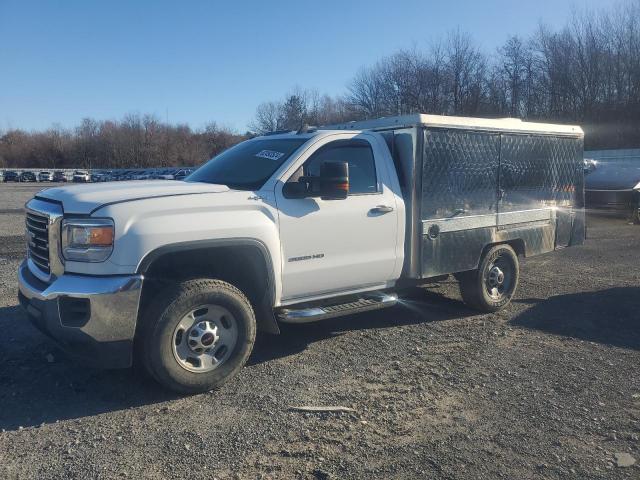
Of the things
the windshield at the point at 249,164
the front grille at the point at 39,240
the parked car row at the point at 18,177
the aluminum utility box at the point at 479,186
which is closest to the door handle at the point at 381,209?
the aluminum utility box at the point at 479,186

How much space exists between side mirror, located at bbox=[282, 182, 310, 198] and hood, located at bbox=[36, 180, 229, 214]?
1.63 ft

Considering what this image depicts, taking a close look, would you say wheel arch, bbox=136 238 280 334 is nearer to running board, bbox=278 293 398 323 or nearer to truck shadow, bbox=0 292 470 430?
A: running board, bbox=278 293 398 323

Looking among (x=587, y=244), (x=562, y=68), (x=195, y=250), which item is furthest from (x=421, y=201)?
(x=562, y=68)

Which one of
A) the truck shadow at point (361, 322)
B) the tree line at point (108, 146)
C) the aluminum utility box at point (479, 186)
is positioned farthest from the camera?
the tree line at point (108, 146)

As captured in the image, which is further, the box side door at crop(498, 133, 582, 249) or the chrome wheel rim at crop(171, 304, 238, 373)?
the box side door at crop(498, 133, 582, 249)

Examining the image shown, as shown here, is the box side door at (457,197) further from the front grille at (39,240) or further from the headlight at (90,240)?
the front grille at (39,240)

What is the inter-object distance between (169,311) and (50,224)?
1.08 meters

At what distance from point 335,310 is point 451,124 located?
8.11 ft

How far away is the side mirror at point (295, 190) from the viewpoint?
4820mm

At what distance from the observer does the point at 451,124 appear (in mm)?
6066

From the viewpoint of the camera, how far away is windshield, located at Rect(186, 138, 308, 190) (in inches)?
197

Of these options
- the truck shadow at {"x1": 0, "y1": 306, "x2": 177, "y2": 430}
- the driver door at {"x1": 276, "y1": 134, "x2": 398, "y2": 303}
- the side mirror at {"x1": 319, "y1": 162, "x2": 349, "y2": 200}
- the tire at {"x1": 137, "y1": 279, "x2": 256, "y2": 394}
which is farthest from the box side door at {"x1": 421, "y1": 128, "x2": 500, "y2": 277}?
the truck shadow at {"x1": 0, "y1": 306, "x2": 177, "y2": 430}

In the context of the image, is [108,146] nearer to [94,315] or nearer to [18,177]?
[18,177]

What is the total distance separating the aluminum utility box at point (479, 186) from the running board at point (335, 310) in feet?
1.59
